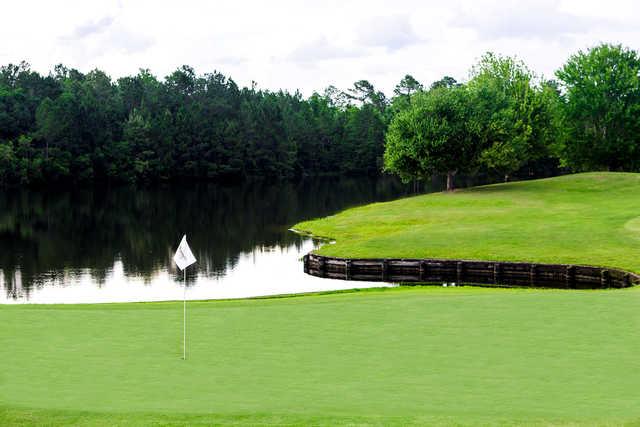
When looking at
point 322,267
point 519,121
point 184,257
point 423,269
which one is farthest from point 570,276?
point 519,121

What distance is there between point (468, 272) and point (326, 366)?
125ft

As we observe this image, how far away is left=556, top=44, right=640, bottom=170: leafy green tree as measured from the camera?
115062 millimetres

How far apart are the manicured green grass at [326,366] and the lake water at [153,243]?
28.1m

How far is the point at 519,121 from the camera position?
10912 centimetres

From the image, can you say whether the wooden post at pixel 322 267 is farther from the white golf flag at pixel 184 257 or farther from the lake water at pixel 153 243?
the white golf flag at pixel 184 257

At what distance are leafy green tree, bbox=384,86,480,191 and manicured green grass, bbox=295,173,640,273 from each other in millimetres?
4375

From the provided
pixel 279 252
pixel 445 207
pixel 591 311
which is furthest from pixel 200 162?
pixel 591 311

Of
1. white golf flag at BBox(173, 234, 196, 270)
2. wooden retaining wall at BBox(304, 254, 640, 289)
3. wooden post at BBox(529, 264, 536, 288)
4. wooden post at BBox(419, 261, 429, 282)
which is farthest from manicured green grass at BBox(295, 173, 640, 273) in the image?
white golf flag at BBox(173, 234, 196, 270)

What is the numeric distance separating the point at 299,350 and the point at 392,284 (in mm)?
34874

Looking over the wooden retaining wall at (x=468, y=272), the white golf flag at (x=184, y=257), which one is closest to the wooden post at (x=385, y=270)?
the wooden retaining wall at (x=468, y=272)

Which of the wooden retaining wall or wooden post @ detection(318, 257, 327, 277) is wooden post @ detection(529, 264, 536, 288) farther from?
wooden post @ detection(318, 257, 327, 277)

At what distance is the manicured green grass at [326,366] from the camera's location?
575 inches

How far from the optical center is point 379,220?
261ft

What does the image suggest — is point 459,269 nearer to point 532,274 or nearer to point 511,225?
point 532,274
